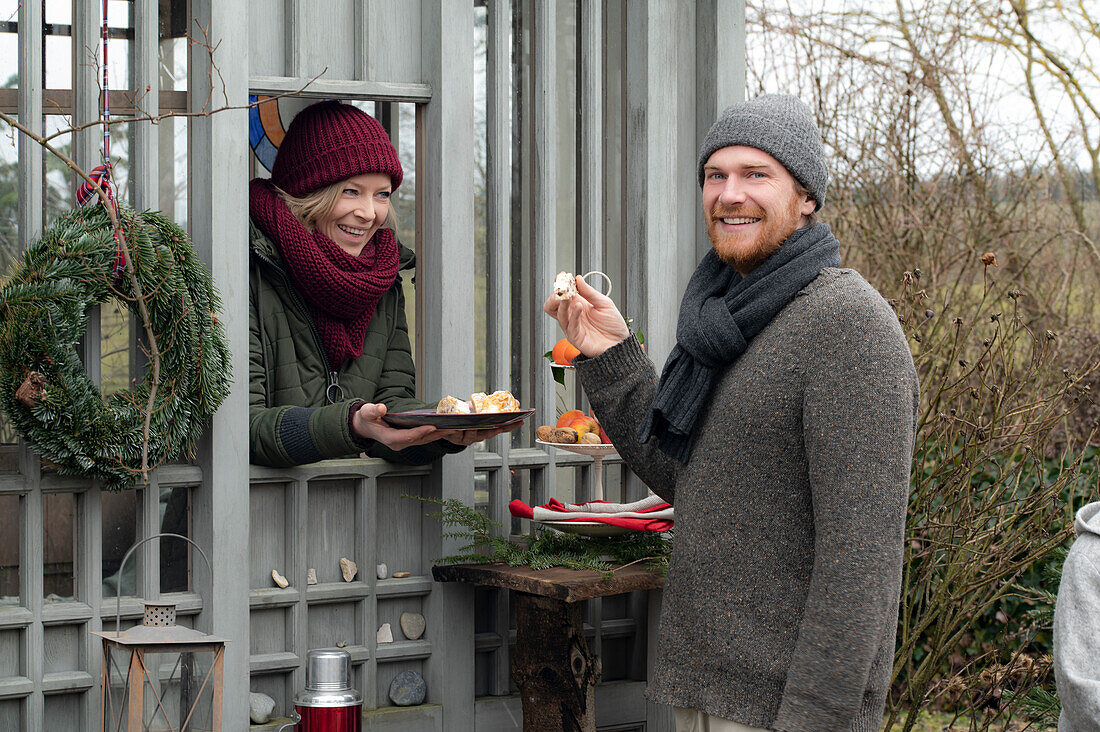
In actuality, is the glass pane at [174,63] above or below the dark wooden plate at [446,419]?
above

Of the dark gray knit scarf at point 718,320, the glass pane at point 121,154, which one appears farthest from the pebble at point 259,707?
the glass pane at point 121,154

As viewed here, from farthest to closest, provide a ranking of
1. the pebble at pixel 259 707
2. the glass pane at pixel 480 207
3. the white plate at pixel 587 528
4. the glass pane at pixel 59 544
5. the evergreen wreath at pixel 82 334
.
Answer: the glass pane at pixel 480 207, the white plate at pixel 587 528, the pebble at pixel 259 707, the glass pane at pixel 59 544, the evergreen wreath at pixel 82 334

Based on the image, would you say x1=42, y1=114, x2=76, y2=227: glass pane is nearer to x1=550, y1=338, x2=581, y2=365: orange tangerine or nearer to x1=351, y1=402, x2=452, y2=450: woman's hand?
x1=351, y1=402, x2=452, y2=450: woman's hand

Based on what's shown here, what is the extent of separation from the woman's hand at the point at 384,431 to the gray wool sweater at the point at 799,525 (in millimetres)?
715

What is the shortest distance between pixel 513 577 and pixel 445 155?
3.84ft

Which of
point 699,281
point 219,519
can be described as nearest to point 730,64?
point 699,281

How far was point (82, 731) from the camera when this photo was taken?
2.94 m

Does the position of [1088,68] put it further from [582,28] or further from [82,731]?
[82,731]

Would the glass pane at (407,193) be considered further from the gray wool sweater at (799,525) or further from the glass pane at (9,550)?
the gray wool sweater at (799,525)

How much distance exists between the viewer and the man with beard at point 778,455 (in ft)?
7.24

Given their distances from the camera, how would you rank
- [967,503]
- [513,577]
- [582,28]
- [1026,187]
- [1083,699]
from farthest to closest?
1. [1026,187]
2. [967,503]
3. [582,28]
4. [513,577]
5. [1083,699]

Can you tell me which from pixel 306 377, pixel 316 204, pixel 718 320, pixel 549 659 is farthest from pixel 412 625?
pixel 718 320

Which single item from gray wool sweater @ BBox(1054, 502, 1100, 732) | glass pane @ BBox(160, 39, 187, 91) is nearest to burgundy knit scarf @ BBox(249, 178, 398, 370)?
glass pane @ BBox(160, 39, 187, 91)

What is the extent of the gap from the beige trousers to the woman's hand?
0.92 metres
